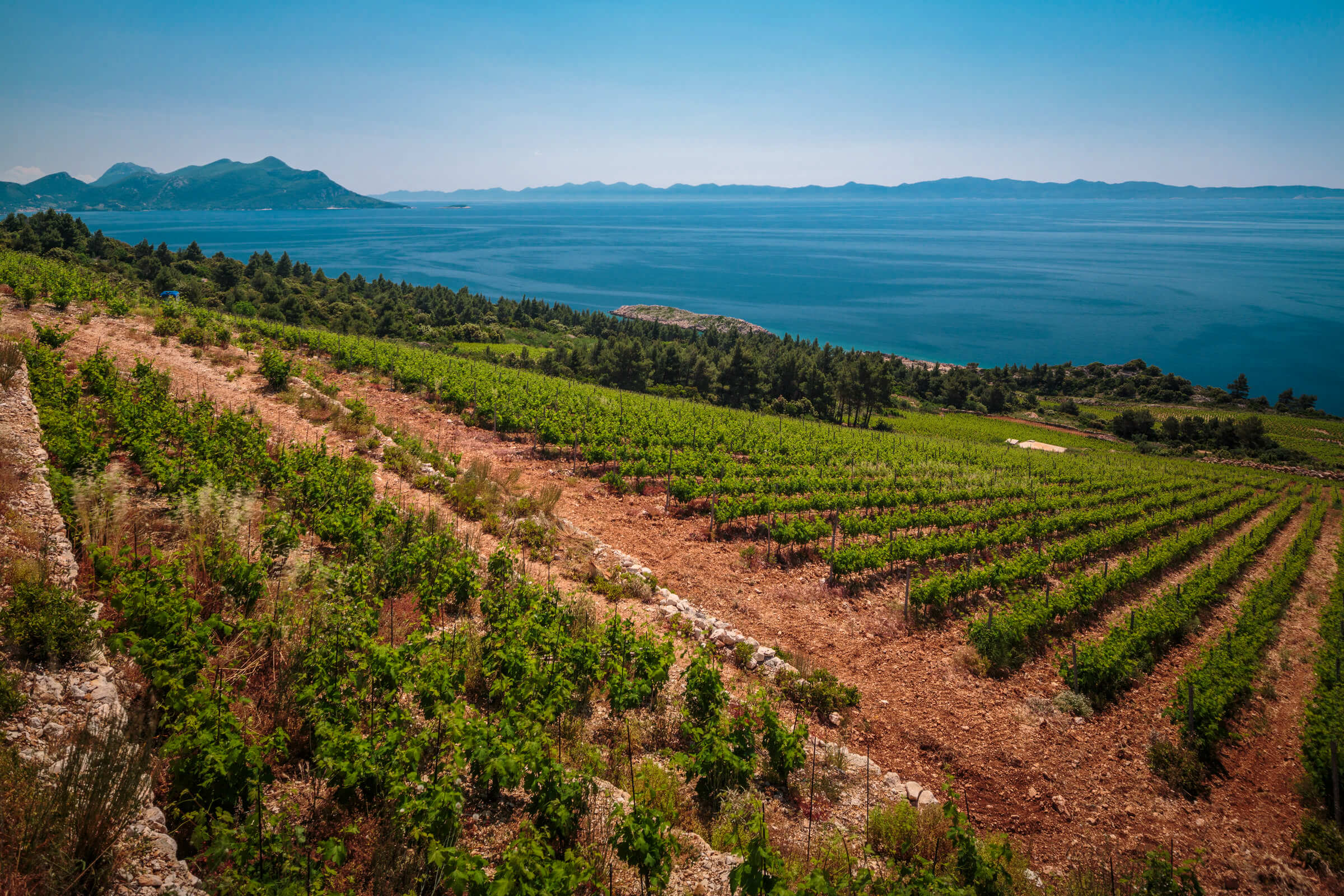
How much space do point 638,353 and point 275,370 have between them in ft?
181

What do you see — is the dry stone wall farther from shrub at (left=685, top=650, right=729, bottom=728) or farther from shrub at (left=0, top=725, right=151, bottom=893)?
shrub at (left=685, top=650, right=729, bottom=728)

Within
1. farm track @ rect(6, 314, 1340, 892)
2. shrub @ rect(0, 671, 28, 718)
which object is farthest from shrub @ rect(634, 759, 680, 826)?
shrub @ rect(0, 671, 28, 718)

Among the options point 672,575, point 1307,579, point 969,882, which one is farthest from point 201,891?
point 1307,579

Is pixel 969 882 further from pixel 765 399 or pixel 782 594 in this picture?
pixel 765 399

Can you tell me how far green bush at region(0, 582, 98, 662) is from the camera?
4.71 metres

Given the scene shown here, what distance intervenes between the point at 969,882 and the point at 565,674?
4.99m

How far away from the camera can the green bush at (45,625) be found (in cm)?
471

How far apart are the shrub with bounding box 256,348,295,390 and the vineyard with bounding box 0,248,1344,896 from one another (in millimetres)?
306

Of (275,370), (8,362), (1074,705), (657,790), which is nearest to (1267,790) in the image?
(1074,705)

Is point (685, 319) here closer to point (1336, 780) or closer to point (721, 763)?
point (1336, 780)

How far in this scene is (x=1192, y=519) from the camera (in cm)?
2800

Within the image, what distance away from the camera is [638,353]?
7181 centimetres

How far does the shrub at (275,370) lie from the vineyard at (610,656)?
31 centimetres

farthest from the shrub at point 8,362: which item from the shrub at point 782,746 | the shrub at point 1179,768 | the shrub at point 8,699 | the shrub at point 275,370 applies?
the shrub at point 1179,768
